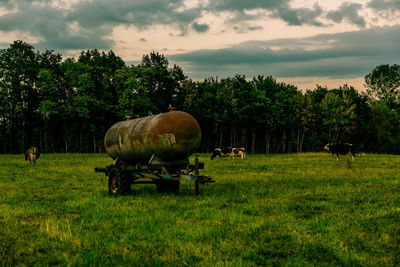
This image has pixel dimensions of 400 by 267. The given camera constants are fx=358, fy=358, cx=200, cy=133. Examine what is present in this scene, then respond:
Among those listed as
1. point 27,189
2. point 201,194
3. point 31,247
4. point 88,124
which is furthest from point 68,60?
point 31,247

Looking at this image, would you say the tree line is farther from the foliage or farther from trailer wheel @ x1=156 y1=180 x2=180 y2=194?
trailer wheel @ x1=156 y1=180 x2=180 y2=194

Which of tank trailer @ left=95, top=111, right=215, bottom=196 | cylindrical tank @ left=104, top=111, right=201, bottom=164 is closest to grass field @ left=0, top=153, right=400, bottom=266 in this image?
tank trailer @ left=95, top=111, right=215, bottom=196

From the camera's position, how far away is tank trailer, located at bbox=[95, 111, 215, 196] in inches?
524

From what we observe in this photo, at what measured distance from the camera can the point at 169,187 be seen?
47.4ft

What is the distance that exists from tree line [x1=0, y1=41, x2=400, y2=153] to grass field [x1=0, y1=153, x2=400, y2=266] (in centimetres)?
4817

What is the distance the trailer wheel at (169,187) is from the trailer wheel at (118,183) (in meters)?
1.37

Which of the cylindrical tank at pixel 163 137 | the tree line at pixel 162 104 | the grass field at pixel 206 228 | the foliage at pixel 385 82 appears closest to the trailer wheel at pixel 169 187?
the grass field at pixel 206 228

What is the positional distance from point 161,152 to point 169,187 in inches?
71.1

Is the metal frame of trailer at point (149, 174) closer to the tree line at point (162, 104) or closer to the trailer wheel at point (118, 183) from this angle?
the trailer wheel at point (118, 183)

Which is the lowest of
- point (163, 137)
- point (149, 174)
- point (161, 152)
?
point (149, 174)

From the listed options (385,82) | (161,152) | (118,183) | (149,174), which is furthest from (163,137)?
(385,82)

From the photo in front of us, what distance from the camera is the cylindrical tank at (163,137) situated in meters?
13.3

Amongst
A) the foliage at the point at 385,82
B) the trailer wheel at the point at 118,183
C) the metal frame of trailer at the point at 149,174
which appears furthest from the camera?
the foliage at the point at 385,82

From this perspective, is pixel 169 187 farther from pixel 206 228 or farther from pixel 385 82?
pixel 385 82
